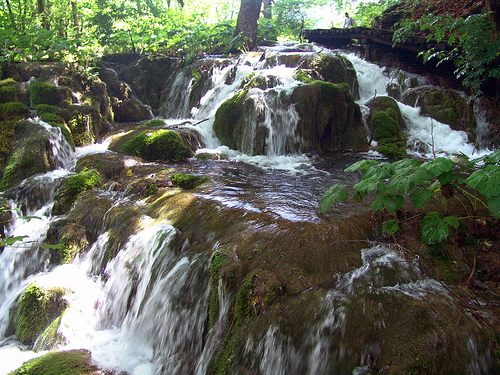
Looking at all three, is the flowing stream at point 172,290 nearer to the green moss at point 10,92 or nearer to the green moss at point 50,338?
the green moss at point 50,338

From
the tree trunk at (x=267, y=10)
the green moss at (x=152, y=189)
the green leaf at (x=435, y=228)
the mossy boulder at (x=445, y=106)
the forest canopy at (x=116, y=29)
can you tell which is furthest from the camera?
the tree trunk at (x=267, y=10)

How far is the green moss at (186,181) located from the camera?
209 inches

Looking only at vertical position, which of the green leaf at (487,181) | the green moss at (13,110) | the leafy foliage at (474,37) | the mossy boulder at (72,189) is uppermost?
the leafy foliage at (474,37)

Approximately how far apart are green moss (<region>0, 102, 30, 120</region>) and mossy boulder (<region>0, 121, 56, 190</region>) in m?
0.78

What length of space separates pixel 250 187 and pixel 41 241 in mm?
3336

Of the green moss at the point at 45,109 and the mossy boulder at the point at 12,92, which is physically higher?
A: the mossy boulder at the point at 12,92

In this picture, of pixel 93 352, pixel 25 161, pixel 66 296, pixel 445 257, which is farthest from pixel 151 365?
pixel 25 161

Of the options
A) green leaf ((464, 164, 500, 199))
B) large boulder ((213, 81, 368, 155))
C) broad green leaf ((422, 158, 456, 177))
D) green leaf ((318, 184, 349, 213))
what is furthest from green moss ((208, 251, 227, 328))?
large boulder ((213, 81, 368, 155))

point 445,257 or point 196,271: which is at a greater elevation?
point 445,257

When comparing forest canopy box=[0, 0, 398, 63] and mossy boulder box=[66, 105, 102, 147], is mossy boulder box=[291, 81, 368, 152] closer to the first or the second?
mossy boulder box=[66, 105, 102, 147]

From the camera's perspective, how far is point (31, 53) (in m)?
9.84

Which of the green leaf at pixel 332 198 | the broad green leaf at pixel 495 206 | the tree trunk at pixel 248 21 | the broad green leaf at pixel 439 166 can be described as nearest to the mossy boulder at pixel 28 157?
the green leaf at pixel 332 198

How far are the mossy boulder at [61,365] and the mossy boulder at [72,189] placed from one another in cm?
296

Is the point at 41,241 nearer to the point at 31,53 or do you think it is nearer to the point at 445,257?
the point at 445,257
